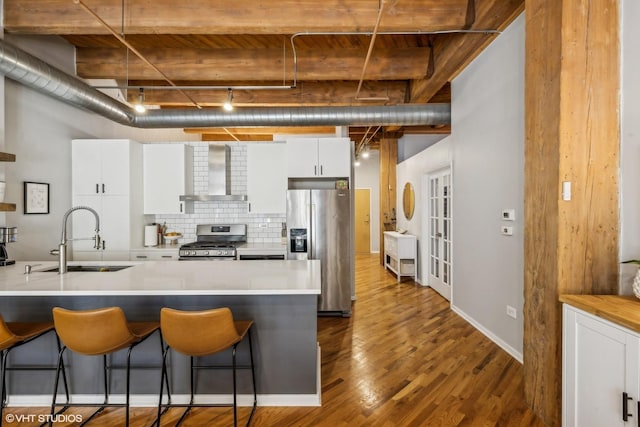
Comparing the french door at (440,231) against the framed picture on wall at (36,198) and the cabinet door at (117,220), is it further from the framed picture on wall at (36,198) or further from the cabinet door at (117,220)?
the framed picture on wall at (36,198)

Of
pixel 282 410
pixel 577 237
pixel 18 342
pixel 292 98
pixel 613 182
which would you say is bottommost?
pixel 282 410

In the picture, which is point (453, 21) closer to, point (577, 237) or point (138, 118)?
point (577, 237)

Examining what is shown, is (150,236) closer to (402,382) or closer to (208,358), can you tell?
(208,358)

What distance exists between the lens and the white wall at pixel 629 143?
1.97m

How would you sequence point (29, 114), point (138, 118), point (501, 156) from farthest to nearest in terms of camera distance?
point (138, 118) → point (29, 114) → point (501, 156)

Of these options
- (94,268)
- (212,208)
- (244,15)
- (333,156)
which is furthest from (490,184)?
(94,268)

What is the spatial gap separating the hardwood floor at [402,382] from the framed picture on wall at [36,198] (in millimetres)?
2264

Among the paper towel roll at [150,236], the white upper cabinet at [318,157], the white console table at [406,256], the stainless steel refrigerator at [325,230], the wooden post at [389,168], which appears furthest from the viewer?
the wooden post at [389,168]

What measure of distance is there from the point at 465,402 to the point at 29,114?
5.31 meters

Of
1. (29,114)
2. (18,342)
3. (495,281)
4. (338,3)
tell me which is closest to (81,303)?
(18,342)

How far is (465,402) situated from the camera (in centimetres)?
239

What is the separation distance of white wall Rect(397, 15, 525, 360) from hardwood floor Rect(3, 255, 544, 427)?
376 millimetres

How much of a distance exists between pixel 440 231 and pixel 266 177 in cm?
299

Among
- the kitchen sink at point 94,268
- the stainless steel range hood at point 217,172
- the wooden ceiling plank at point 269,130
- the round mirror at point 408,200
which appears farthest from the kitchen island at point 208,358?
the wooden ceiling plank at point 269,130
